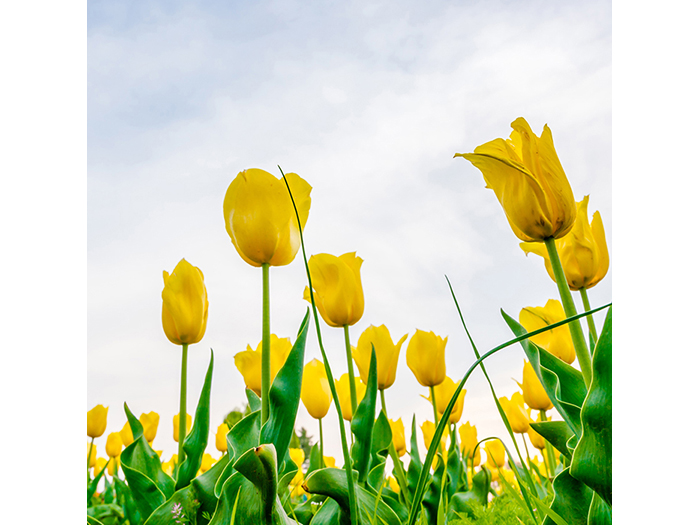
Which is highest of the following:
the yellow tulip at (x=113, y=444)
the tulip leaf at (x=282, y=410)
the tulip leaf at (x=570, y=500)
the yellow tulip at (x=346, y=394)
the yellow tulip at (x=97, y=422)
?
the tulip leaf at (x=282, y=410)

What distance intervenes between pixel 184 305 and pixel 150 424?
2.94 ft

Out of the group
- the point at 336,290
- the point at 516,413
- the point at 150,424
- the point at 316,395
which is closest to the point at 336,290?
the point at 336,290

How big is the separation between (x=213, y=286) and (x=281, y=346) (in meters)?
0.15

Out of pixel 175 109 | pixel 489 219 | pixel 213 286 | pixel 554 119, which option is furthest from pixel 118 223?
pixel 554 119

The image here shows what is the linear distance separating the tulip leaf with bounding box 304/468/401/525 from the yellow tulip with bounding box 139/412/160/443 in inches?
43.1

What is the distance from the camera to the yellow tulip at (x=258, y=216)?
60 cm

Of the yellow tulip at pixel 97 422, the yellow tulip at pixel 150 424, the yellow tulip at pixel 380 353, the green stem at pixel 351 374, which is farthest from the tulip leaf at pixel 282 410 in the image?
the yellow tulip at pixel 97 422

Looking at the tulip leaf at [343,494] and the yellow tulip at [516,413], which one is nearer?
the tulip leaf at [343,494]

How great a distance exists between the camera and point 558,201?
0.51 metres

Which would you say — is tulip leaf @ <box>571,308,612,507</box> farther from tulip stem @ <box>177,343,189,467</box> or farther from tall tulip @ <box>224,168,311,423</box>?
tulip stem @ <box>177,343,189,467</box>

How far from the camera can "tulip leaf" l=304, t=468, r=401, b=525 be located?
1.72ft

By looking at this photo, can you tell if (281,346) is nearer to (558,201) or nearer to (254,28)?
(558,201)

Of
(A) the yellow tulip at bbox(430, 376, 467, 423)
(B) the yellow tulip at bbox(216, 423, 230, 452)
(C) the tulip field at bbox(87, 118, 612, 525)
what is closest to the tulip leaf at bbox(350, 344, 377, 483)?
(C) the tulip field at bbox(87, 118, 612, 525)

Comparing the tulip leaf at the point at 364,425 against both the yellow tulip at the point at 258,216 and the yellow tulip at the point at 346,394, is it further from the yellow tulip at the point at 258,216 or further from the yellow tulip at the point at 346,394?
the yellow tulip at the point at 346,394
